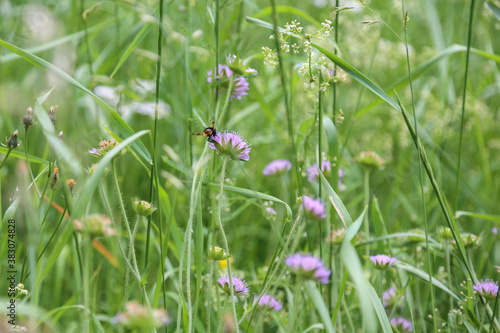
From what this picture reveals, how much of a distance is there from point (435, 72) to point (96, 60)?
2179mm

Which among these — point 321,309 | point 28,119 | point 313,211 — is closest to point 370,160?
point 313,211

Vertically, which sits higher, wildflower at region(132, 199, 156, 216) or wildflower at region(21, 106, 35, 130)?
wildflower at region(21, 106, 35, 130)

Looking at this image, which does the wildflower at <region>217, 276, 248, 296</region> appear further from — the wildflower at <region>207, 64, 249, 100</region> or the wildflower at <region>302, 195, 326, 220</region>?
the wildflower at <region>207, 64, 249, 100</region>

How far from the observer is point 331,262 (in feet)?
4.33

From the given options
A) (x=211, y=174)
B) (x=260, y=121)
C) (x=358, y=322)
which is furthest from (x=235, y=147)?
(x=260, y=121)

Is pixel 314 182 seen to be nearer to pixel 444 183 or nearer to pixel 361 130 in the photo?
pixel 444 183

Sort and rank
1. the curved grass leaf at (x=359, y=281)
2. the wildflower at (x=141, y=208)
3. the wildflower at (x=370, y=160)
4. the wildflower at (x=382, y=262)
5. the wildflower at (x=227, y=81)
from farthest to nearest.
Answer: the wildflower at (x=370, y=160), the wildflower at (x=227, y=81), the wildflower at (x=382, y=262), the wildflower at (x=141, y=208), the curved grass leaf at (x=359, y=281)

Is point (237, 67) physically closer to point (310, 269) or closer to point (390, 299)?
point (310, 269)

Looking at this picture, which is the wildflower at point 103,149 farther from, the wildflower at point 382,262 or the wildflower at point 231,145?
the wildflower at point 382,262

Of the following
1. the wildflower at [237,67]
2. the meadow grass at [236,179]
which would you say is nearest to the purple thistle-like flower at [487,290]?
the meadow grass at [236,179]

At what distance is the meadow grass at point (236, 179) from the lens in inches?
39.4

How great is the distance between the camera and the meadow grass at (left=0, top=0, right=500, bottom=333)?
100cm

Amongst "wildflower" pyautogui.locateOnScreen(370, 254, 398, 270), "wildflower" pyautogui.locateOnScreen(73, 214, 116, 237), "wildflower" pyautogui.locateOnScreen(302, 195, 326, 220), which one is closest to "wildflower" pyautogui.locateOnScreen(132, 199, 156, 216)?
"wildflower" pyautogui.locateOnScreen(73, 214, 116, 237)

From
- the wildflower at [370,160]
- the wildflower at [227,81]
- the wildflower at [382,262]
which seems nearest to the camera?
the wildflower at [382,262]
